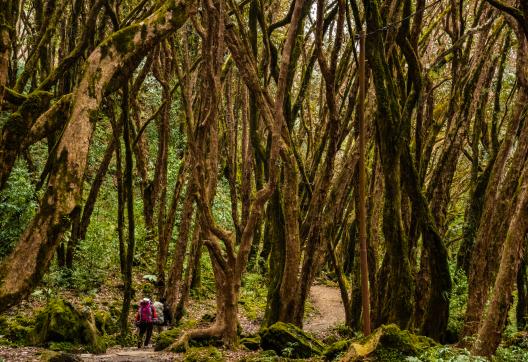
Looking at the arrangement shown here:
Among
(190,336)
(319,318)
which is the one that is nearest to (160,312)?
(190,336)

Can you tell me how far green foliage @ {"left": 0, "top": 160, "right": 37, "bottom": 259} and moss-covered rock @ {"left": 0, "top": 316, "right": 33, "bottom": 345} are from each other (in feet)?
5.64

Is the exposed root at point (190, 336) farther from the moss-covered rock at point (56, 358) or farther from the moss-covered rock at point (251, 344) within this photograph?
the moss-covered rock at point (56, 358)

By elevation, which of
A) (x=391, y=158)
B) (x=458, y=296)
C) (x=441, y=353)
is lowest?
(x=441, y=353)

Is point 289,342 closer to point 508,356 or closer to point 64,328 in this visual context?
point 508,356

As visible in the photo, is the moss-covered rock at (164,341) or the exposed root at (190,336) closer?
the exposed root at (190,336)

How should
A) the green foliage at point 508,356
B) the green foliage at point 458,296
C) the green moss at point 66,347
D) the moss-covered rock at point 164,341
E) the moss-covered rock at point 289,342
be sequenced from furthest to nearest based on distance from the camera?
the green foliage at point 458,296 → the moss-covered rock at point 164,341 → the green moss at point 66,347 → the moss-covered rock at point 289,342 → the green foliage at point 508,356

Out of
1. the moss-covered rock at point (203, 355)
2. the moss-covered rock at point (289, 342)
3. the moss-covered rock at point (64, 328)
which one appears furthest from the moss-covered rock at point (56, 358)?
the moss-covered rock at point (289, 342)

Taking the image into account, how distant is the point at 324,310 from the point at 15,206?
1234 centimetres

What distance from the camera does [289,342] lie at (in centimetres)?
961

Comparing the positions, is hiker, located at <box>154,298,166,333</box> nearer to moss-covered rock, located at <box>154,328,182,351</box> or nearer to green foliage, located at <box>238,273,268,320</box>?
moss-covered rock, located at <box>154,328,182,351</box>

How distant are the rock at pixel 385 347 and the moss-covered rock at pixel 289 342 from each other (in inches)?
104

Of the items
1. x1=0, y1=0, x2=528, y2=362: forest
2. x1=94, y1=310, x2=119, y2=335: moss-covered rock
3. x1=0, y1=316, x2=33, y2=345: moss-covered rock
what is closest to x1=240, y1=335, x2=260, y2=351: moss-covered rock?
x1=0, y1=0, x2=528, y2=362: forest

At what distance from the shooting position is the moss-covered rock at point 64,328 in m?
10.1

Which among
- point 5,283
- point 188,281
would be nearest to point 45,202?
point 5,283
